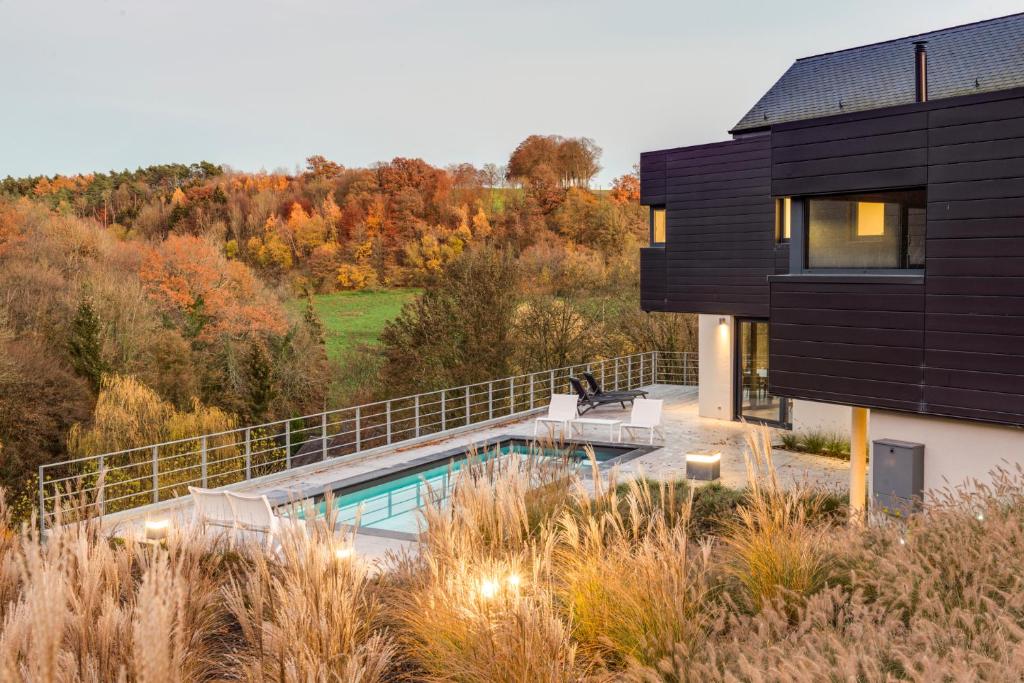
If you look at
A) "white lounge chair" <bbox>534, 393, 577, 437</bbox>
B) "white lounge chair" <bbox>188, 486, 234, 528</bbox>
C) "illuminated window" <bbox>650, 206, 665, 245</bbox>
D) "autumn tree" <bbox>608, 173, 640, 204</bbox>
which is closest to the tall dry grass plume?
"white lounge chair" <bbox>188, 486, 234, 528</bbox>

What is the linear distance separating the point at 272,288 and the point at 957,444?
27.2m

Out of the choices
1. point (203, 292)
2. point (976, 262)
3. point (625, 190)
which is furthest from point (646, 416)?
A: point (625, 190)

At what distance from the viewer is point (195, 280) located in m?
26.1

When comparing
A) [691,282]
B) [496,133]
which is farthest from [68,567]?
[496,133]

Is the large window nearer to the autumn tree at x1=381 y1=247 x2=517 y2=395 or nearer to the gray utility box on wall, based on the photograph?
the gray utility box on wall

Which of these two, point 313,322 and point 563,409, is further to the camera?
point 313,322

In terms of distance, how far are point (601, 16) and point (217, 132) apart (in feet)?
60.1

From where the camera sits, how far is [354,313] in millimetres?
32469

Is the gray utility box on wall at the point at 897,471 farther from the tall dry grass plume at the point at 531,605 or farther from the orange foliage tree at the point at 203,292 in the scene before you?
the orange foliage tree at the point at 203,292

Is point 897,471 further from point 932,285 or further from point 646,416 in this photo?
point 646,416

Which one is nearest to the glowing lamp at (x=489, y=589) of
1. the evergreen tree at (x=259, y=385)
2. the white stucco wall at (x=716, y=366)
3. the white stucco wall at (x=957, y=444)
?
the white stucco wall at (x=957, y=444)

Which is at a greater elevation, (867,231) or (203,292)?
(867,231)

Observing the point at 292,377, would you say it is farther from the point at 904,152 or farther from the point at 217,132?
the point at 904,152

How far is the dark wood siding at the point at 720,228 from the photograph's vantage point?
12.6 meters
